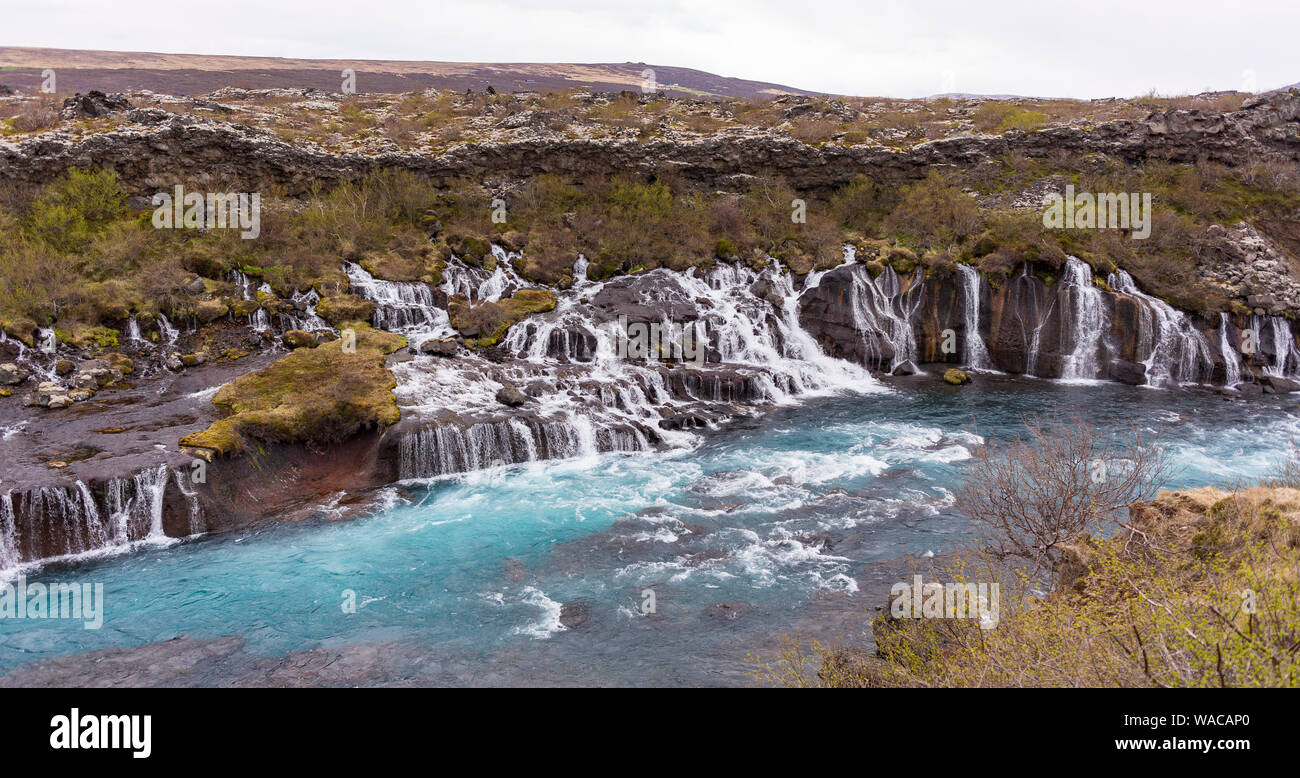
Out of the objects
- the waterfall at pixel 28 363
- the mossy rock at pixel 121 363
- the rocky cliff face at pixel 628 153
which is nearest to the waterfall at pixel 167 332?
the mossy rock at pixel 121 363

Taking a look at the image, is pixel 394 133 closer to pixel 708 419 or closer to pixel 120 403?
pixel 120 403

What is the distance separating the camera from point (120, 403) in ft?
70.5

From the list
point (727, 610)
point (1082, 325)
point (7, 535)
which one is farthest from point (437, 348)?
point (1082, 325)

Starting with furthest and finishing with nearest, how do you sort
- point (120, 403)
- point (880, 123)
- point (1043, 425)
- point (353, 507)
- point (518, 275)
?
point (880, 123)
point (518, 275)
point (1043, 425)
point (120, 403)
point (353, 507)

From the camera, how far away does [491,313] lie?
29.2 metres

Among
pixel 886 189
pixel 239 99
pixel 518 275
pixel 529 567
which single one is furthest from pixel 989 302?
pixel 239 99

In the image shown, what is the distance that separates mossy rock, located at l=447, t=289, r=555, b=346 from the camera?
28750 millimetres

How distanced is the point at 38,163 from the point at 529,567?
33841 mm

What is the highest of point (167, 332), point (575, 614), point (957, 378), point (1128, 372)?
point (167, 332)

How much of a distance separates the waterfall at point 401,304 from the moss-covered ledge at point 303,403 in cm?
509

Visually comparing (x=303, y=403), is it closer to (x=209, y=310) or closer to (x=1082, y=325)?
(x=209, y=310)

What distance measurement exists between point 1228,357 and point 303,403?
122 feet

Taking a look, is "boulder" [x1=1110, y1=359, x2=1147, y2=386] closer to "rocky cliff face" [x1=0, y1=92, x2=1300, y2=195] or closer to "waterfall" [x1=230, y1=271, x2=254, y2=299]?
"rocky cliff face" [x1=0, y1=92, x2=1300, y2=195]

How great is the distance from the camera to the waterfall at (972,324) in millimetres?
31469
